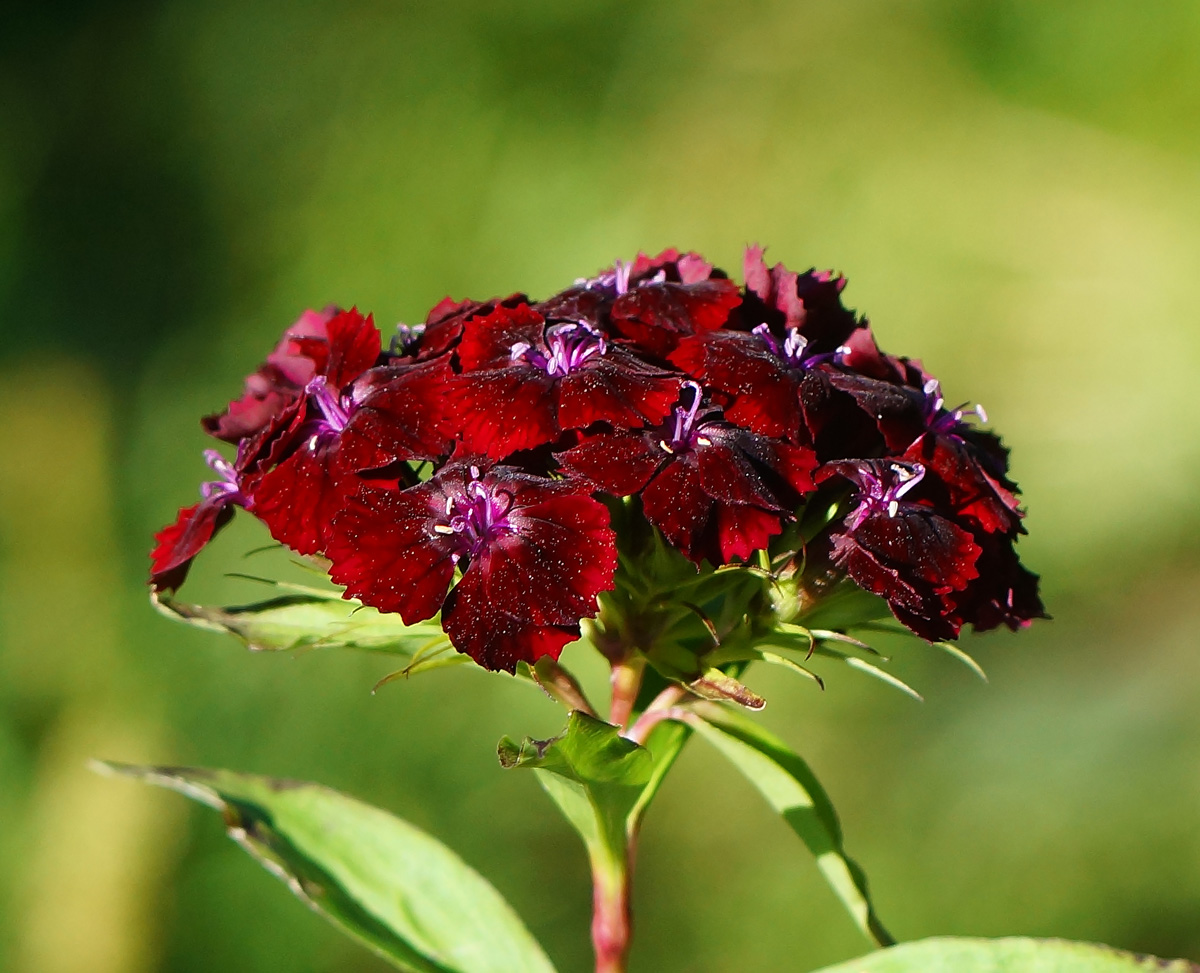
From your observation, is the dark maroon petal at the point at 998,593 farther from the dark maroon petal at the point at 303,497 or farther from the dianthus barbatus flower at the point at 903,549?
the dark maroon petal at the point at 303,497

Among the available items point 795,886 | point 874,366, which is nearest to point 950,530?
point 874,366

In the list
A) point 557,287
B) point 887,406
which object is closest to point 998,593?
point 887,406

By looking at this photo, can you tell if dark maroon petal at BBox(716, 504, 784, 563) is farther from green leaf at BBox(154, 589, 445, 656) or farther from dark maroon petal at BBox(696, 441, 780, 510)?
green leaf at BBox(154, 589, 445, 656)

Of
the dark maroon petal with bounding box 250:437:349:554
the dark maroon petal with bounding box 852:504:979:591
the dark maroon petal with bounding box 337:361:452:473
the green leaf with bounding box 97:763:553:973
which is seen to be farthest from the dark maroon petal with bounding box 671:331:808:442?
the green leaf with bounding box 97:763:553:973

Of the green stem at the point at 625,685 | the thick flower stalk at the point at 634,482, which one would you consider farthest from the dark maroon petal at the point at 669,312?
the green stem at the point at 625,685

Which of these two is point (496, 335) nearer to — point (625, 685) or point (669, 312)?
point (669, 312)

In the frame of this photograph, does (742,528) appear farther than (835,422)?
No

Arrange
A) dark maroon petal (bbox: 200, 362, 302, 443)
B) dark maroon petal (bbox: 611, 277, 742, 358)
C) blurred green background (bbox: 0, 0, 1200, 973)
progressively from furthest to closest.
→ blurred green background (bbox: 0, 0, 1200, 973) < dark maroon petal (bbox: 200, 362, 302, 443) < dark maroon petal (bbox: 611, 277, 742, 358)

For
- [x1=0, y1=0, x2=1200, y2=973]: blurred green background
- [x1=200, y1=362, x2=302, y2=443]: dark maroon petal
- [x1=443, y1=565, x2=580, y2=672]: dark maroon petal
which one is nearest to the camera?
[x1=443, y1=565, x2=580, y2=672]: dark maroon petal

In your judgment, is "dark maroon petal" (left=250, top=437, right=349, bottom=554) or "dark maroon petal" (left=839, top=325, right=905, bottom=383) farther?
"dark maroon petal" (left=839, top=325, right=905, bottom=383)
